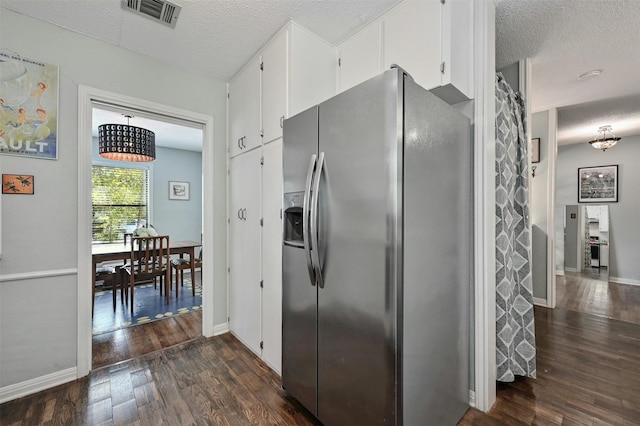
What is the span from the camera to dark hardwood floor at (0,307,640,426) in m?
1.63

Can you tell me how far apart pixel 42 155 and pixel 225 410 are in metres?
2.17

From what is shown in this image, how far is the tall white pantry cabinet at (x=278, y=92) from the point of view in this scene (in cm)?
164

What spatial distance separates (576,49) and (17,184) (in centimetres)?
458

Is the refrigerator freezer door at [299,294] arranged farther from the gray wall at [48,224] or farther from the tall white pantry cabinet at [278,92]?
the gray wall at [48,224]

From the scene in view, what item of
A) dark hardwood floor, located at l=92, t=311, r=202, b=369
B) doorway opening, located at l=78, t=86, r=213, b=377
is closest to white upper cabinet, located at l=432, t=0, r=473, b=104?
doorway opening, located at l=78, t=86, r=213, b=377

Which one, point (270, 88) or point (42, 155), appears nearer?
point (42, 155)

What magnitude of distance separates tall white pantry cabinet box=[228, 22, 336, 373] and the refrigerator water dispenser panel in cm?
30

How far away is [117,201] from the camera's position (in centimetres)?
511

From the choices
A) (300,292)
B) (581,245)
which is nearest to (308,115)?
(300,292)

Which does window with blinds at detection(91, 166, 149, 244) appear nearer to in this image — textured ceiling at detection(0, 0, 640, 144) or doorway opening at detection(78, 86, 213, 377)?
doorway opening at detection(78, 86, 213, 377)

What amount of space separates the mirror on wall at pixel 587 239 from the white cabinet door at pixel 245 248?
6.25 m

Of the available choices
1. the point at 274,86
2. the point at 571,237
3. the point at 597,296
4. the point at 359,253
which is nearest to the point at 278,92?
the point at 274,86

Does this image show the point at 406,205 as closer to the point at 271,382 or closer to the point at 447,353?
the point at 447,353

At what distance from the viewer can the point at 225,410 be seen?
67.2 inches
